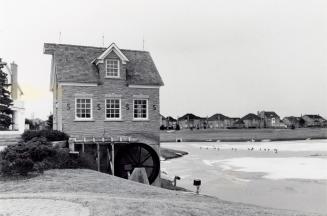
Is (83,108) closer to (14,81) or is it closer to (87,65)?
(87,65)

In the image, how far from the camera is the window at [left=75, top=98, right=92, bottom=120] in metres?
27.2

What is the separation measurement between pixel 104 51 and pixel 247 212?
18.1 meters

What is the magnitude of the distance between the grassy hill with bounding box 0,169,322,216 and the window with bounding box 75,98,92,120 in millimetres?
7497

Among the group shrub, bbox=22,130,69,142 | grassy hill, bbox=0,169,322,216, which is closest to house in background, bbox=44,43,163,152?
shrub, bbox=22,130,69,142

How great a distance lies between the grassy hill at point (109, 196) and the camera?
11.2 m

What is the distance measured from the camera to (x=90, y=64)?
28.8 m

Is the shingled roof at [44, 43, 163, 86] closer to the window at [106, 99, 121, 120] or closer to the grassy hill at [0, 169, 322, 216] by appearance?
the window at [106, 99, 121, 120]

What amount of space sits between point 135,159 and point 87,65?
7.14 m

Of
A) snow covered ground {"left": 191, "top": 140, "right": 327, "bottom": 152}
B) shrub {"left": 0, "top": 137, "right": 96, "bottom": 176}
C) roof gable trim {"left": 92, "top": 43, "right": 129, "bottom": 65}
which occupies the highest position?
roof gable trim {"left": 92, "top": 43, "right": 129, "bottom": 65}

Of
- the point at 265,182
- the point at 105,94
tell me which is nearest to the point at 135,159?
the point at 105,94

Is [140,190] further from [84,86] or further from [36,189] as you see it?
[84,86]

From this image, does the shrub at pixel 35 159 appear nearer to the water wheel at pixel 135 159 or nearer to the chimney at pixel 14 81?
the water wheel at pixel 135 159

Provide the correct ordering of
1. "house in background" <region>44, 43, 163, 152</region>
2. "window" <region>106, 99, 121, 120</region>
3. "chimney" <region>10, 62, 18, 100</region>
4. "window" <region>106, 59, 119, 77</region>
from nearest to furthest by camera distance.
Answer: "house in background" <region>44, 43, 163, 152</region> < "window" <region>106, 99, 121, 120</region> < "window" <region>106, 59, 119, 77</region> < "chimney" <region>10, 62, 18, 100</region>

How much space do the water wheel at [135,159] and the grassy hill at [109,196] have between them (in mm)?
7530
